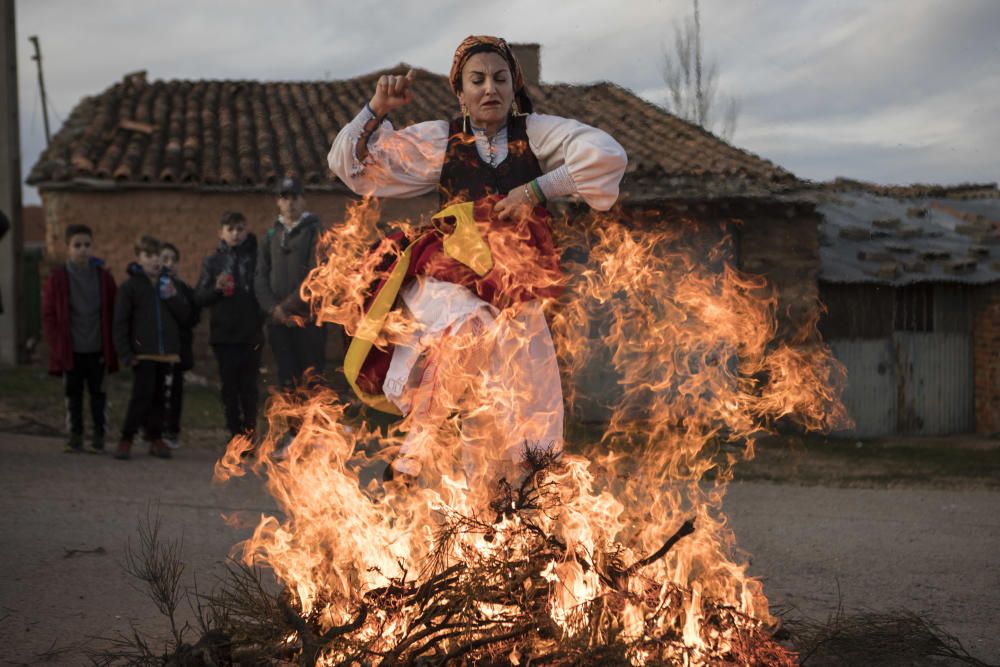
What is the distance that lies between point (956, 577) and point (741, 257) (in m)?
9.20

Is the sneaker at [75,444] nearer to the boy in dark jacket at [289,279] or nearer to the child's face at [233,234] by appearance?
the boy in dark jacket at [289,279]

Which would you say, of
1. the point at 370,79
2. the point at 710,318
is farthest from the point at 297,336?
the point at 370,79

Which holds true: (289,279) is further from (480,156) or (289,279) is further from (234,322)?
(480,156)

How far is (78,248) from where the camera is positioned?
785cm

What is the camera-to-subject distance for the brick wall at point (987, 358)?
1539 cm

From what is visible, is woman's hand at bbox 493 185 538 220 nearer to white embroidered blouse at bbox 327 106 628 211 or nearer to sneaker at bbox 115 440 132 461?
white embroidered blouse at bbox 327 106 628 211

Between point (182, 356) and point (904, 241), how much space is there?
12567 millimetres

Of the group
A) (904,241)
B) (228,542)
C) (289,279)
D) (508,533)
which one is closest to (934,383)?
(904,241)

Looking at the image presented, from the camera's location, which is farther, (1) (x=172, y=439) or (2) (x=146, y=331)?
(1) (x=172, y=439)

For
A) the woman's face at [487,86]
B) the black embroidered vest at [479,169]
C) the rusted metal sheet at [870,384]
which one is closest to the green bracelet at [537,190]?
the black embroidered vest at [479,169]

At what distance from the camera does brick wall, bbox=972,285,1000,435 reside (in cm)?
1539

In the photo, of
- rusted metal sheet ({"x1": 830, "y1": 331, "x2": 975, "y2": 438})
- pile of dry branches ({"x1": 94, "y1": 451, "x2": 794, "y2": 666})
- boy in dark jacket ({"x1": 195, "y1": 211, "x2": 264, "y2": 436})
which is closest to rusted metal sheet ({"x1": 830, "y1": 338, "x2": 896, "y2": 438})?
rusted metal sheet ({"x1": 830, "y1": 331, "x2": 975, "y2": 438})

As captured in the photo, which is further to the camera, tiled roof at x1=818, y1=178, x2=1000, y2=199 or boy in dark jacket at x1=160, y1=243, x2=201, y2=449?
tiled roof at x1=818, y1=178, x2=1000, y2=199

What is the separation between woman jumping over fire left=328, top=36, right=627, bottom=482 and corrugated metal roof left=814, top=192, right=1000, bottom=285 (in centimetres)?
1114
